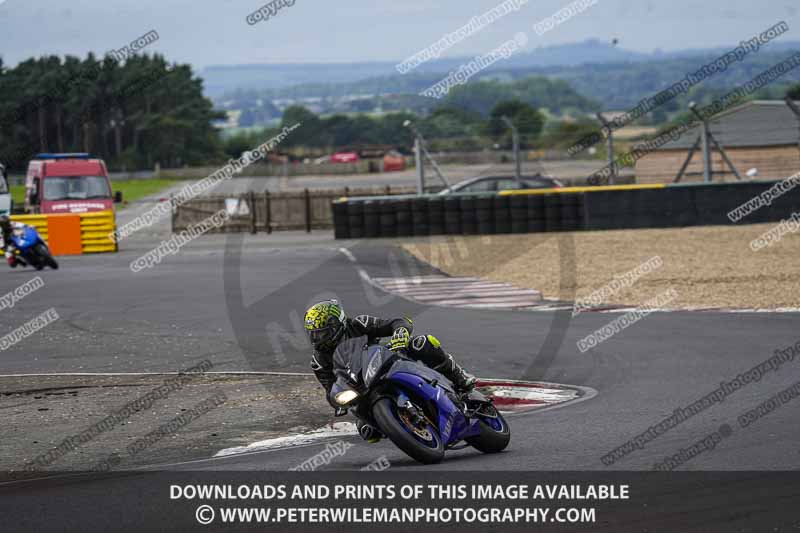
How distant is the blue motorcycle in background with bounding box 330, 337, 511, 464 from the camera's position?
833cm

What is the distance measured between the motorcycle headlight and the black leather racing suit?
70cm

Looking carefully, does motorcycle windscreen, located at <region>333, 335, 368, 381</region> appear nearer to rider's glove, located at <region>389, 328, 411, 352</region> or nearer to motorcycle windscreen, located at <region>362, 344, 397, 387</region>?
motorcycle windscreen, located at <region>362, 344, 397, 387</region>

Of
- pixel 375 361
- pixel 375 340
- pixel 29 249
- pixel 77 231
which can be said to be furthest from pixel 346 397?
pixel 77 231

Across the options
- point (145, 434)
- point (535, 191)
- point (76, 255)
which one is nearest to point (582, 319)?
point (145, 434)

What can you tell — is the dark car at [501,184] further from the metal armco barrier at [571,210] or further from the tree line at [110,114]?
the tree line at [110,114]

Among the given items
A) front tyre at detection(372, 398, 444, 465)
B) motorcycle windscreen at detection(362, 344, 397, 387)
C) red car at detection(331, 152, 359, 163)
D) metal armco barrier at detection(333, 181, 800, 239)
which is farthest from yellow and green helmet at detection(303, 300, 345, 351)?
red car at detection(331, 152, 359, 163)

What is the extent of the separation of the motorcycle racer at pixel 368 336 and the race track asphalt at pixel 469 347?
2.02 ft

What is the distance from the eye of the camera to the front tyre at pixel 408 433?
8234 mm

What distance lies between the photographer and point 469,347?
49.0 ft

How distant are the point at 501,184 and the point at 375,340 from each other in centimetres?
2768

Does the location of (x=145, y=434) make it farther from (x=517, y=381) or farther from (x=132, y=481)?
(x=517, y=381)

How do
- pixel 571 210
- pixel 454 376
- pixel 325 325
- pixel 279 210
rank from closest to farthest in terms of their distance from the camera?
pixel 325 325
pixel 454 376
pixel 571 210
pixel 279 210

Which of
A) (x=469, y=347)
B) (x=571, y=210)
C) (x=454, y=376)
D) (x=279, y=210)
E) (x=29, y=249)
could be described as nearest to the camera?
(x=454, y=376)

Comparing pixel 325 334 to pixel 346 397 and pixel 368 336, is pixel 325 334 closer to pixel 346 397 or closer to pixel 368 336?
pixel 368 336
